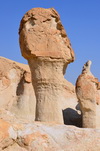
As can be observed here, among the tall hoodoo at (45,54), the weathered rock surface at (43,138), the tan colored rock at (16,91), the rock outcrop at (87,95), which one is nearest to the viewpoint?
the weathered rock surface at (43,138)

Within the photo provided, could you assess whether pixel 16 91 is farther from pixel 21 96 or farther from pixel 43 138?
pixel 43 138

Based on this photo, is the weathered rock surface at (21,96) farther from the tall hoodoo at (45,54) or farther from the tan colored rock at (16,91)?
the tall hoodoo at (45,54)

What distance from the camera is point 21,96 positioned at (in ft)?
37.7

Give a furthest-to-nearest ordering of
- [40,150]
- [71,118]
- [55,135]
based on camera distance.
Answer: [71,118], [55,135], [40,150]

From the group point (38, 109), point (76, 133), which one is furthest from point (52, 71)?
point (76, 133)

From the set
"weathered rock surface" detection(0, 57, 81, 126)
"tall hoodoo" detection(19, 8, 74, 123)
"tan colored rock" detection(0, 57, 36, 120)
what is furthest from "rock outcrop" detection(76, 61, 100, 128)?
"tan colored rock" detection(0, 57, 36, 120)

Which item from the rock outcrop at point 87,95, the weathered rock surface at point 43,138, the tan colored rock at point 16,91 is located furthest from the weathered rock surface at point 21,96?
the weathered rock surface at point 43,138

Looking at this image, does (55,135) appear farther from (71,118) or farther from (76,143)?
(71,118)

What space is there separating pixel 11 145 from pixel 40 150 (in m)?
0.24

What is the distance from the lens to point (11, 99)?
12.1m

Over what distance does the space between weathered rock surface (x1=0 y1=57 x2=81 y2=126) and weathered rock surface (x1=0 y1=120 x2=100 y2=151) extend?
6697mm

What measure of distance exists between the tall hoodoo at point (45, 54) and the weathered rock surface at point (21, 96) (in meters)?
2.54

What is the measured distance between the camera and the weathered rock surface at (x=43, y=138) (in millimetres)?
2266

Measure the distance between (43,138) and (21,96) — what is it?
921cm
